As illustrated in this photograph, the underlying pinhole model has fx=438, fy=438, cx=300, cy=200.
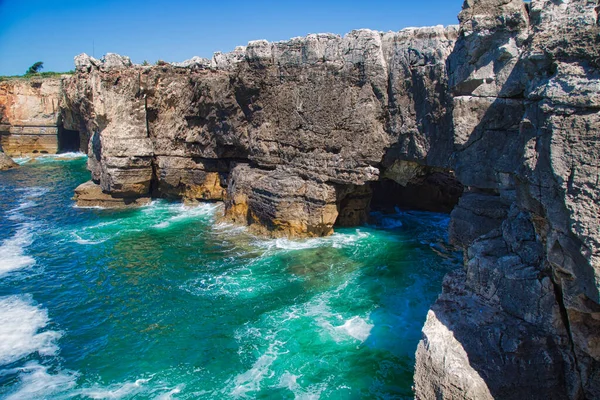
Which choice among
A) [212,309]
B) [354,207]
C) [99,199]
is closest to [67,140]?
[99,199]

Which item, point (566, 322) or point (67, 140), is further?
point (67, 140)

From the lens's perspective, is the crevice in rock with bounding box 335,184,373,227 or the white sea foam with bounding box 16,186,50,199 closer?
the crevice in rock with bounding box 335,184,373,227

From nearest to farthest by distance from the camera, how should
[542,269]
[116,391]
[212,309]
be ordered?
[542,269]
[116,391]
[212,309]

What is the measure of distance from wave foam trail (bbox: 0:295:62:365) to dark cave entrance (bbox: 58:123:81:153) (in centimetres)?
4773

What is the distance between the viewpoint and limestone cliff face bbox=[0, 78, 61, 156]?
186 ft

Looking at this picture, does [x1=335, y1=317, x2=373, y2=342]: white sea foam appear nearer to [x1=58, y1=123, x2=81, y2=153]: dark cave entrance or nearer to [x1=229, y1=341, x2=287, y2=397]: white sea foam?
[x1=229, y1=341, x2=287, y2=397]: white sea foam

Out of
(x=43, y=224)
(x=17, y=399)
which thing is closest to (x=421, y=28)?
(x=17, y=399)

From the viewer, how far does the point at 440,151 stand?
19.7 meters

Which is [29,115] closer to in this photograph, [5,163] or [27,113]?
[27,113]

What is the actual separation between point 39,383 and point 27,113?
54.6 metres

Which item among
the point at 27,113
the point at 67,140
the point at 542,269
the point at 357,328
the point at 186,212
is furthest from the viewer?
the point at 67,140

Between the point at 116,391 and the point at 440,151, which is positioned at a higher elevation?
the point at 440,151

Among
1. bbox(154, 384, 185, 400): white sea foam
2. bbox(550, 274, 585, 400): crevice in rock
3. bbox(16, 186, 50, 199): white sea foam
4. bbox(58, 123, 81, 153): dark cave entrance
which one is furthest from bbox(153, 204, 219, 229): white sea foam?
bbox(58, 123, 81, 153): dark cave entrance

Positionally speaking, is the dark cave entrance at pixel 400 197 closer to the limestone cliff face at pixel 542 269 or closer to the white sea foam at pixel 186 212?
the white sea foam at pixel 186 212
